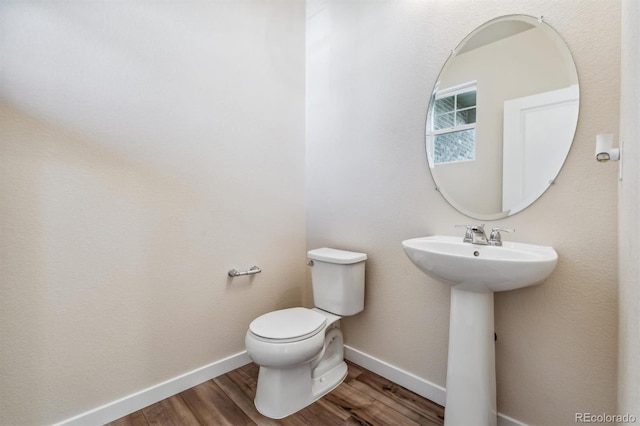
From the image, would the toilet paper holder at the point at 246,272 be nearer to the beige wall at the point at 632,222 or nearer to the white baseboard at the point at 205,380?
the white baseboard at the point at 205,380

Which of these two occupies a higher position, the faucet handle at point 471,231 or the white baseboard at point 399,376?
the faucet handle at point 471,231

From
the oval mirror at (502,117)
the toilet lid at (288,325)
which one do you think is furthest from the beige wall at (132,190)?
the oval mirror at (502,117)

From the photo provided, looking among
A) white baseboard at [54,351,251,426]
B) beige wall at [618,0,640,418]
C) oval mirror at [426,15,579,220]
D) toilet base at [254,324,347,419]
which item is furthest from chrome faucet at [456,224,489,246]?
white baseboard at [54,351,251,426]

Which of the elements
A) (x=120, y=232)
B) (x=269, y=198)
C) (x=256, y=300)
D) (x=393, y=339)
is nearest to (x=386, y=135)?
(x=269, y=198)

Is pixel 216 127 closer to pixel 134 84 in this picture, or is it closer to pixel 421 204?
pixel 134 84

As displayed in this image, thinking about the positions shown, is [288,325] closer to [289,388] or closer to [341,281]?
[289,388]

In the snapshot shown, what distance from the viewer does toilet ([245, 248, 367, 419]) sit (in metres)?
1.43

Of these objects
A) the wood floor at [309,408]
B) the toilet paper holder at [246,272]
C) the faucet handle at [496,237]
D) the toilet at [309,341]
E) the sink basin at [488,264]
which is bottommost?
the wood floor at [309,408]

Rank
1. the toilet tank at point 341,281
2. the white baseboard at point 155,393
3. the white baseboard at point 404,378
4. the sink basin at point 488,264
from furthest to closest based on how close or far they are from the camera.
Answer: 1. the toilet tank at point 341,281
2. the white baseboard at point 404,378
3. the white baseboard at point 155,393
4. the sink basin at point 488,264

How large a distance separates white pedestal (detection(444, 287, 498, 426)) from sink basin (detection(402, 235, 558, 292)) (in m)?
0.10

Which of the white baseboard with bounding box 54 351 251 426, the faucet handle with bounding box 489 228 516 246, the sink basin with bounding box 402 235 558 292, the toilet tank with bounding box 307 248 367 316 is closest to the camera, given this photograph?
the sink basin with bounding box 402 235 558 292

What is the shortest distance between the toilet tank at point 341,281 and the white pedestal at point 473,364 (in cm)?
65

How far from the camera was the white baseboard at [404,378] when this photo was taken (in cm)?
151

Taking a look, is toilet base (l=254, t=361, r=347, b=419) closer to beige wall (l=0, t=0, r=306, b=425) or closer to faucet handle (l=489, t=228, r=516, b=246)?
beige wall (l=0, t=0, r=306, b=425)
